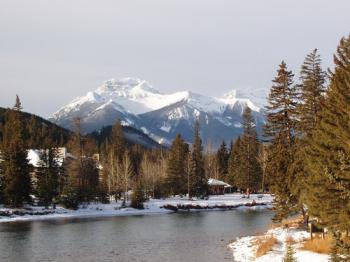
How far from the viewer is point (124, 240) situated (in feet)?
154

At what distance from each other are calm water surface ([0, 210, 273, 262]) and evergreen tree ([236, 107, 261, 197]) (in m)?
48.4

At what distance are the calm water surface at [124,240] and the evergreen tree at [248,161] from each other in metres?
48.4

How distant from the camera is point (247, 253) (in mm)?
36312

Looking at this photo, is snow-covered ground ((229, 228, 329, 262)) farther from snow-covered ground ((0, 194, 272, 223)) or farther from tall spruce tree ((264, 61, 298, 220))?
snow-covered ground ((0, 194, 272, 223))

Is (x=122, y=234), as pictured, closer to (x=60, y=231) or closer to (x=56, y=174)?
(x=60, y=231)

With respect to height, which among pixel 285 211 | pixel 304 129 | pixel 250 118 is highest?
pixel 250 118

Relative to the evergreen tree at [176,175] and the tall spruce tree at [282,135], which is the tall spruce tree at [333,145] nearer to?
the tall spruce tree at [282,135]

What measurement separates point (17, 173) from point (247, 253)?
49.9m

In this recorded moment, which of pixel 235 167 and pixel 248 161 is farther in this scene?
pixel 235 167

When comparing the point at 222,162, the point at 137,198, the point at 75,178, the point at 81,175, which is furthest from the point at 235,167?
the point at 75,178

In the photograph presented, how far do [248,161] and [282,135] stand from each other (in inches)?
2923

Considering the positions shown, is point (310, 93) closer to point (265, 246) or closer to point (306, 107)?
point (306, 107)

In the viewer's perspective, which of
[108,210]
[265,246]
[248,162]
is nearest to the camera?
[265,246]

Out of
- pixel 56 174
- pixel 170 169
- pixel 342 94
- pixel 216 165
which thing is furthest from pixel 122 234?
pixel 216 165
